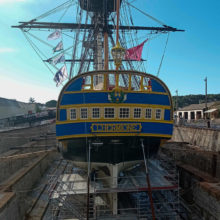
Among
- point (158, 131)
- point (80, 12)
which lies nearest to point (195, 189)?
point (158, 131)

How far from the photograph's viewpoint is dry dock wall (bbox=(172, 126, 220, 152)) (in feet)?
49.4

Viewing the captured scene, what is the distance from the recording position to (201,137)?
57.0 feet

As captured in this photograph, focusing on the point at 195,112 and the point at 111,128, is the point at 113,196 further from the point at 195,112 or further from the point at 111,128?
the point at 195,112

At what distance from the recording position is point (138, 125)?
8.52m

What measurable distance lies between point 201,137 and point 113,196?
13.5 m

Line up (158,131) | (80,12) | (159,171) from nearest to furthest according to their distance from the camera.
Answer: (158,131) < (159,171) < (80,12)

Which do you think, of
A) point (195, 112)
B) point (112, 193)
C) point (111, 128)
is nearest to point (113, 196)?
point (112, 193)

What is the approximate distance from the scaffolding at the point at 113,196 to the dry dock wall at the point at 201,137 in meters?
7.37

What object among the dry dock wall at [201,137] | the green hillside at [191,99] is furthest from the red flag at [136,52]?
the green hillside at [191,99]

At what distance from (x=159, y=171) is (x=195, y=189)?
2.17 meters

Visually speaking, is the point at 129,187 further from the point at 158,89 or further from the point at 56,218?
the point at 158,89

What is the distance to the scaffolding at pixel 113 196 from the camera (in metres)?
7.76

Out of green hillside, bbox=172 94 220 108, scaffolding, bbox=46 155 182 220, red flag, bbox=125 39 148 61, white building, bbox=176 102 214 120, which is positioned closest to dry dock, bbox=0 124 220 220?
scaffolding, bbox=46 155 182 220

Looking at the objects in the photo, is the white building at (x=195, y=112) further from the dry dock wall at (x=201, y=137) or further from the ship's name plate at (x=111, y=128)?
the ship's name plate at (x=111, y=128)
